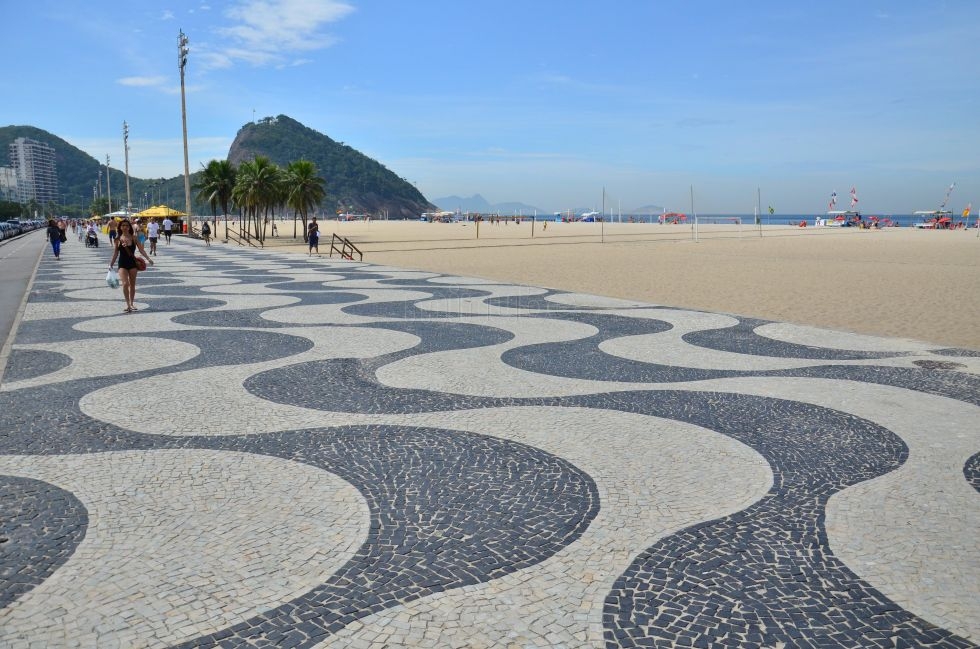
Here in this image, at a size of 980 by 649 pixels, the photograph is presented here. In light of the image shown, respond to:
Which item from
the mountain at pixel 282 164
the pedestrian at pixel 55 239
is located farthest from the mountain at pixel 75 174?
the pedestrian at pixel 55 239

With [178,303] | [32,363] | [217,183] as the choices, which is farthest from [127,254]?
[217,183]

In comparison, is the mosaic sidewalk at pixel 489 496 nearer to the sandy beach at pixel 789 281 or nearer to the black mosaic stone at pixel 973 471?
the black mosaic stone at pixel 973 471

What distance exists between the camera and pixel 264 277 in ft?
60.3

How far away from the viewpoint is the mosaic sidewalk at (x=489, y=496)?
2.90 metres

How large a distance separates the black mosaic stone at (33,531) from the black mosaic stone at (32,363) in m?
3.17

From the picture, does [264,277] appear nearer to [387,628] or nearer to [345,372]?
[345,372]

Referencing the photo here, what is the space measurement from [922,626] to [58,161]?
199552 mm

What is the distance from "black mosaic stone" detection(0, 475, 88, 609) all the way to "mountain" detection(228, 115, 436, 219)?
15789 cm

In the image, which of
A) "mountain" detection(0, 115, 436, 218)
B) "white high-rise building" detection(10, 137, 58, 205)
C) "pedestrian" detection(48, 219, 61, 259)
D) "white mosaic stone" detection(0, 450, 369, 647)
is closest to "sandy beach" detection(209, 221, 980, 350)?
"white mosaic stone" detection(0, 450, 369, 647)

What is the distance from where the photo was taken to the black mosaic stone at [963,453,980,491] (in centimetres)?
433

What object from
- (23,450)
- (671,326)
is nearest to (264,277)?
(671,326)

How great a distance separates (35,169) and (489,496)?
19000cm

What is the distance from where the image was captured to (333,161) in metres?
171

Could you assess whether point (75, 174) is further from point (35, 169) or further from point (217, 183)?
point (217, 183)
